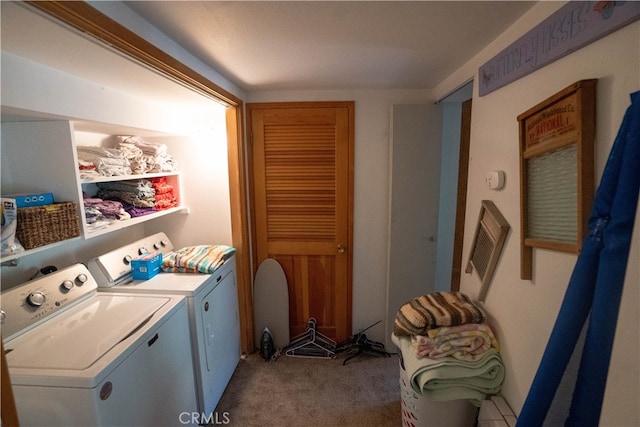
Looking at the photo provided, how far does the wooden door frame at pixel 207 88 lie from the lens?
844 millimetres

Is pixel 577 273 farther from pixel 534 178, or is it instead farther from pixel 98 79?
pixel 98 79

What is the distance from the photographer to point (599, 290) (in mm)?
626

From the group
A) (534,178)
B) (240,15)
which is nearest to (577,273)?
(534,178)

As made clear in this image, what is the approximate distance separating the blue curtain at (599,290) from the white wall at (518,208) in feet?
0.46

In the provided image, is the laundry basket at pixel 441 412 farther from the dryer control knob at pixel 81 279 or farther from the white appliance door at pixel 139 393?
the dryer control knob at pixel 81 279

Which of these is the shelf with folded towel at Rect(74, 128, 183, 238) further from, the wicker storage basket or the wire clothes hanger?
the wire clothes hanger

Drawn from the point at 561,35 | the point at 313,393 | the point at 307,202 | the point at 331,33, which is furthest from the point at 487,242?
the point at 313,393

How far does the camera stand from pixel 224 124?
2330mm

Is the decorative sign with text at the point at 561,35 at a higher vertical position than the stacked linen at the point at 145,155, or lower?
higher

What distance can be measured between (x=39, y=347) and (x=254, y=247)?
148 centimetres

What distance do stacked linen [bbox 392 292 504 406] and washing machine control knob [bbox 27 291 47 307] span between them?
181 cm

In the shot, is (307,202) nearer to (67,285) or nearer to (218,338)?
(218,338)

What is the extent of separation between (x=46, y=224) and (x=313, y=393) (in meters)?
1.95

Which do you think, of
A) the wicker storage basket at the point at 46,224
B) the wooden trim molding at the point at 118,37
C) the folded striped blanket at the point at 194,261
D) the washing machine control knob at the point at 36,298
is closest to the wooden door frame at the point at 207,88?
the wooden trim molding at the point at 118,37
